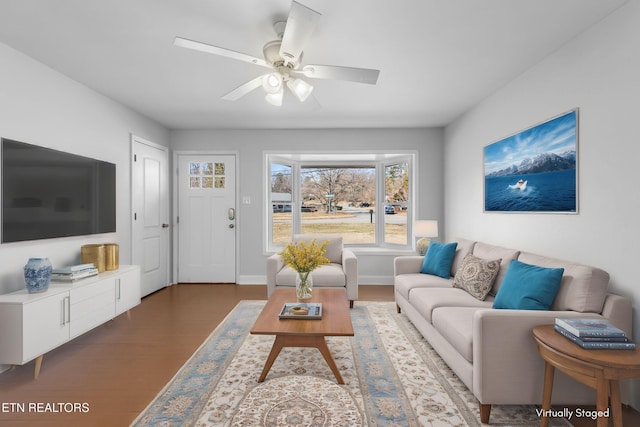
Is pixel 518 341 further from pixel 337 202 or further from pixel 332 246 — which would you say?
pixel 337 202

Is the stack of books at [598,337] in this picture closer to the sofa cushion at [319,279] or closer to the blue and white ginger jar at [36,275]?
the sofa cushion at [319,279]

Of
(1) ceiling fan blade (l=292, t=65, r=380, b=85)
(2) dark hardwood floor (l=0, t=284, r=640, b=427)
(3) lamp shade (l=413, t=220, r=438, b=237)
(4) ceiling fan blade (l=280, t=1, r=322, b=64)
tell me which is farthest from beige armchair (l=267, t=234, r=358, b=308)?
(4) ceiling fan blade (l=280, t=1, r=322, b=64)

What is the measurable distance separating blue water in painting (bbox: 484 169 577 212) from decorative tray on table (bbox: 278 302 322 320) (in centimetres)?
206

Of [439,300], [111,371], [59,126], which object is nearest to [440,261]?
[439,300]

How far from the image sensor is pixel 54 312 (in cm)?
231

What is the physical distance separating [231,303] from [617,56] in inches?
165

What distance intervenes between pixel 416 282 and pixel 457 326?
1.10 m

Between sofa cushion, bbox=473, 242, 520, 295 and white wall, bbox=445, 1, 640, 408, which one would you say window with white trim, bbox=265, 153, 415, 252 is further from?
white wall, bbox=445, 1, 640, 408

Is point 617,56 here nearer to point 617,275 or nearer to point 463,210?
point 617,275

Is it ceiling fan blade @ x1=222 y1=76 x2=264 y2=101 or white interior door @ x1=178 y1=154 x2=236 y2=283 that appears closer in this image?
ceiling fan blade @ x1=222 y1=76 x2=264 y2=101

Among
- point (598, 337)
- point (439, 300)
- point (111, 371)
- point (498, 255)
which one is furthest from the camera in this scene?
point (498, 255)

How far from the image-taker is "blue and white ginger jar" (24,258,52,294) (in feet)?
7.50

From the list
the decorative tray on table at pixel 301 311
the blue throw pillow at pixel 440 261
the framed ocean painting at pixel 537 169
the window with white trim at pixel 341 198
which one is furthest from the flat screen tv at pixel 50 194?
the framed ocean painting at pixel 537 169

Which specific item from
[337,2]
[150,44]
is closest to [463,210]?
[337,2]
